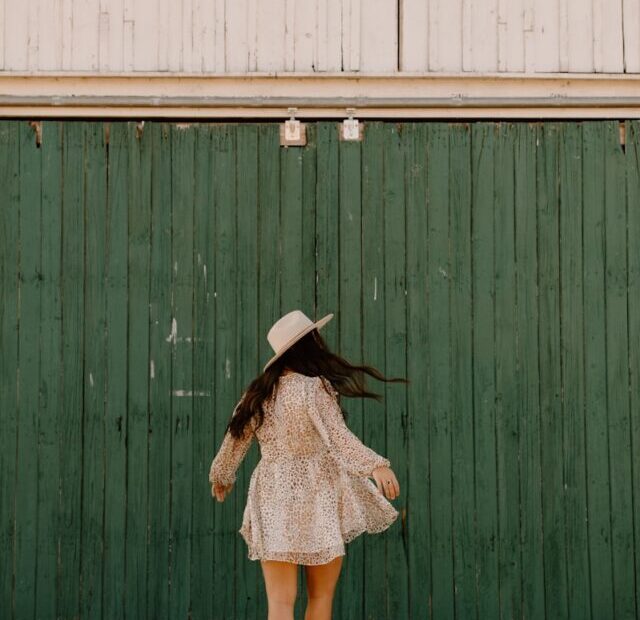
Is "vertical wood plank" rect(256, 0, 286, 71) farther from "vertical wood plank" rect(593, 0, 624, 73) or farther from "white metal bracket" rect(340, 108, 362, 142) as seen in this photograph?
"vertical wood plank" rect(593, 0, 624, 73)

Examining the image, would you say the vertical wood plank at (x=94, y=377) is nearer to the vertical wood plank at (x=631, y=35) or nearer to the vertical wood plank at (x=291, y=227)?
the vertical wood plank at (x=291, y=227)

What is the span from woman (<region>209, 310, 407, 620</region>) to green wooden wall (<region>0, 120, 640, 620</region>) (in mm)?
1398

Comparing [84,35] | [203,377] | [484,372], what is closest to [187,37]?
[84,35]

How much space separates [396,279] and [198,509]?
175cm

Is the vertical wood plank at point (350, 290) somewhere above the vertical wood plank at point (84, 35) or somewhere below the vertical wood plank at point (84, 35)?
below

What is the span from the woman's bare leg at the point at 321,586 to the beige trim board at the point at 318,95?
275 centimetres

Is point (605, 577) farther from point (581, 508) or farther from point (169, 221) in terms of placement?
point (169, 221)

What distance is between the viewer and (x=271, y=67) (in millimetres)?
6152

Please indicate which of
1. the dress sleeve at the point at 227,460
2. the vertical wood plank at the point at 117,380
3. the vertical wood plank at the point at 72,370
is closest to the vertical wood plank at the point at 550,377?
the dress sleeve at the point at 227,460

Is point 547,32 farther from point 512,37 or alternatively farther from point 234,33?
point 234,33

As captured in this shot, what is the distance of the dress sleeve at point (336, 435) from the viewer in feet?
14.5

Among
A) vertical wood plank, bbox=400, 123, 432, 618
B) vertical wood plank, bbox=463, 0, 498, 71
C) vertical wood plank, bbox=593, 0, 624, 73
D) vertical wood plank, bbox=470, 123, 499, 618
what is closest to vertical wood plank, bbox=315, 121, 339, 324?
vertical wood plank, bbox=400, 123, 432, 618

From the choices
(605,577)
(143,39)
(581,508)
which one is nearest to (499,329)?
(581,508)

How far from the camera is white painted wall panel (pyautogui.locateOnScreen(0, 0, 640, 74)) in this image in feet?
20.2
